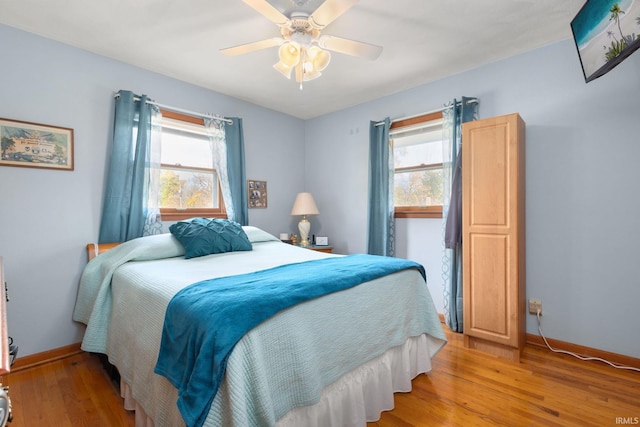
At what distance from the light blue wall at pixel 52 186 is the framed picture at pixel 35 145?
0.05 meters

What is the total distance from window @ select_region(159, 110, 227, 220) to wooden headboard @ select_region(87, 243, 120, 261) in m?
0.57

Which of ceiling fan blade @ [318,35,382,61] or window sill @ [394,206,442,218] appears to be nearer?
ceiling fan blade @ [318,35,382,61]

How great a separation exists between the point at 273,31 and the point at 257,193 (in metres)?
1.98

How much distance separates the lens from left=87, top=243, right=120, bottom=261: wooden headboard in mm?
2521

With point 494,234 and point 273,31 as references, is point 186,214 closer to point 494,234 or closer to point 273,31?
point 273,31

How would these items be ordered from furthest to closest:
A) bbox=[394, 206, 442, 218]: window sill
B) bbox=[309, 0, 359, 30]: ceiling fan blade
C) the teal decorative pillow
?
bbox=[394, 206, 442, 218]: window sill → the teal decorative pillow → bbox=[309, 0, 359, 30]: ceiling fan blade

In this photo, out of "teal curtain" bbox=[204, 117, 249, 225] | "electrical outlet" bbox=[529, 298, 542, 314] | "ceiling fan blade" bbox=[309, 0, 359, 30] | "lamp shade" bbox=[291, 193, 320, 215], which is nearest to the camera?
"ceiling fan blade" bbox=[309, 0, 359, 30]

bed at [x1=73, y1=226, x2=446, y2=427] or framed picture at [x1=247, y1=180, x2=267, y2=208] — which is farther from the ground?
framed picture at [x1=247, y1=180, x2=267, y2=208]

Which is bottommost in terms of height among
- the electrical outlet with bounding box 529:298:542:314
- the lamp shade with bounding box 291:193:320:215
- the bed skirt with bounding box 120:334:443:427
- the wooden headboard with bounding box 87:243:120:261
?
the bed skirt with bounding box 120:334:443:427

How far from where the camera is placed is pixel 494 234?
248 centimetres

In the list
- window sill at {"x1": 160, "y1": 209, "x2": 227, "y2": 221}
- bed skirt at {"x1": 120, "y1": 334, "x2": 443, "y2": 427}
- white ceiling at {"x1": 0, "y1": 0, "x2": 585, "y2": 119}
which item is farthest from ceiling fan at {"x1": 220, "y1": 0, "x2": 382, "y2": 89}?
bed skirt at {"x1": 120, "y1": 334, "x2": 443, "y2": 427}

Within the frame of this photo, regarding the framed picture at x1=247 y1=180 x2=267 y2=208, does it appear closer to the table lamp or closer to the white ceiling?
the table lamp

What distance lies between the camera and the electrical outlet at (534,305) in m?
2.63

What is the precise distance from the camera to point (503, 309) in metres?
2.43
